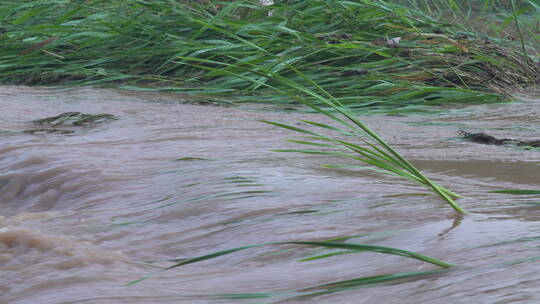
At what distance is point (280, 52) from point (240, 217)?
2.73 meters

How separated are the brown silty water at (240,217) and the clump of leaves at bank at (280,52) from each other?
44.9 inches

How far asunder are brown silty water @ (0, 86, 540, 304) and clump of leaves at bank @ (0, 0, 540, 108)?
1.14 metres

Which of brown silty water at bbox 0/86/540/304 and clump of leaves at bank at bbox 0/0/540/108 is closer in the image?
brown silty water at bbox 0/86/540/304

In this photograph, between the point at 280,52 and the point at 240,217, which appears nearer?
the point at 240,217

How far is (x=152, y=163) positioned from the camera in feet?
6.13

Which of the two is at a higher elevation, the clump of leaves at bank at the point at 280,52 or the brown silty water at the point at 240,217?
the clump of leaves at bank at the point at 280,52

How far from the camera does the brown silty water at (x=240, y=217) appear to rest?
2.99ft

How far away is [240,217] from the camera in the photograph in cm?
129

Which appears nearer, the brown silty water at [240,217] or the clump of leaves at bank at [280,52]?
the brown silty water at [240,217]

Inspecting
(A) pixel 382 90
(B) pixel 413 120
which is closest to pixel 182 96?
(A) pixel 382 90

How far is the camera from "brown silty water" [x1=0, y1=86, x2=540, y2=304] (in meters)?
0.91

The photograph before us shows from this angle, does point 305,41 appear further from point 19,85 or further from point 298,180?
point 298,180

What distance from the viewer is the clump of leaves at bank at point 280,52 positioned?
3.51 meters

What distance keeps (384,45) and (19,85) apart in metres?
2.11
